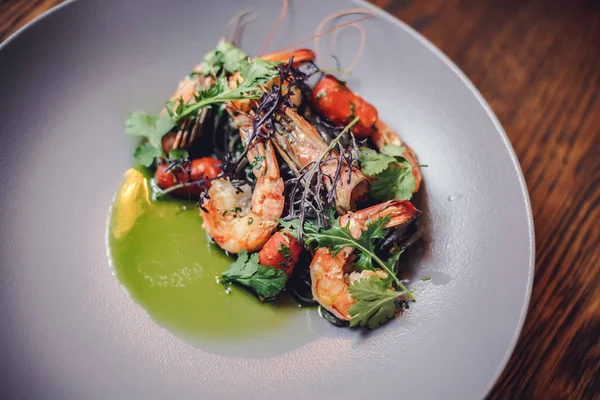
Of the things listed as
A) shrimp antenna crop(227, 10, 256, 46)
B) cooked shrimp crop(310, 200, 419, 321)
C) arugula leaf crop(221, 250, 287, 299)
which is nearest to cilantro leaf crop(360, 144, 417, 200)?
cooked shrimp crop(310, 200, 419, 321)

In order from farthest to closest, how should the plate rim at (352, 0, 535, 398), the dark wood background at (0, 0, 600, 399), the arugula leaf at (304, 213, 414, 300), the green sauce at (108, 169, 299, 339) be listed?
1. the dark wood background at (0, 0, 600, 399)
2. the green sauce at (108, 169, 299, 339)
3. the arugula leaf at (304, 213, 414, 300)
4. the plate rim at (352, 0, 535, 398)

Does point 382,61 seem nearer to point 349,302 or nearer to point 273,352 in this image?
point 349,302

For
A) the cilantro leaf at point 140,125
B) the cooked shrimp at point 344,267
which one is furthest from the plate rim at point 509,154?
the cilantro leaf at point 140,125

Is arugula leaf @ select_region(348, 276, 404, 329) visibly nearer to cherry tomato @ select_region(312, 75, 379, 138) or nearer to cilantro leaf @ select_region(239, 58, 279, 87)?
cherry tomato @ select_region(312, 75, 379, 138)

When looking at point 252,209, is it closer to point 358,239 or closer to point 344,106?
point 358,239

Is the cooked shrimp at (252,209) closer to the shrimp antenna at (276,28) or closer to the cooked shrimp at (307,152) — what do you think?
the cooked shrimp at (307,152)
